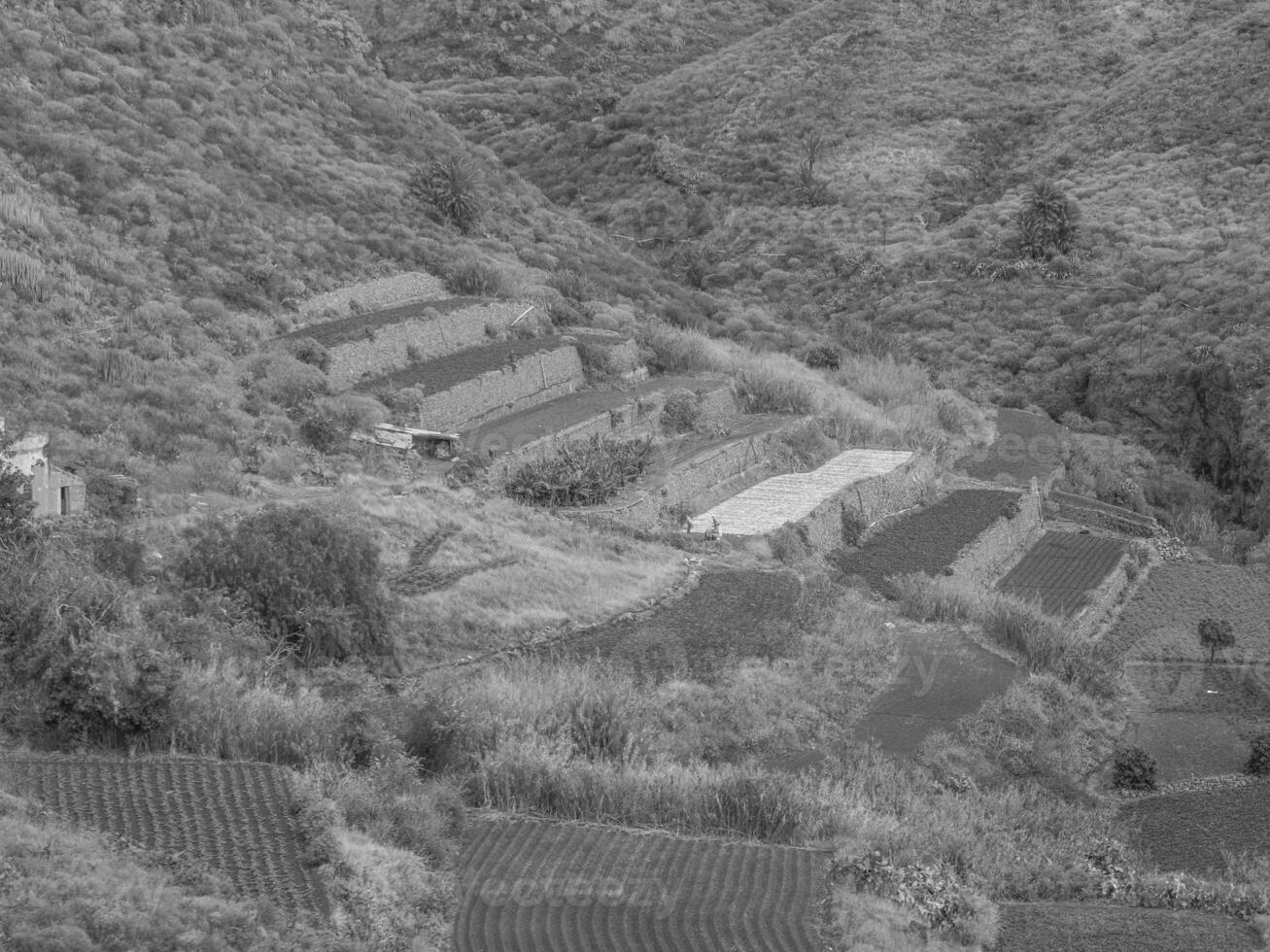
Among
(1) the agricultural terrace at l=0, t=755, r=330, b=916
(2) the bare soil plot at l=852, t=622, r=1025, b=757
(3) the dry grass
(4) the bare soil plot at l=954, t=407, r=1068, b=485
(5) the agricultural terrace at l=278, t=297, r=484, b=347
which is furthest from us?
(4) the bare soil plot at l=954, t=407, r=1068, b=485

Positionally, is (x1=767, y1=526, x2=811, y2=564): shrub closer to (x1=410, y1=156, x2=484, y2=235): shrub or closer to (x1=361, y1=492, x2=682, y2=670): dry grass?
(x1=361, y1=492, x2=682, y2=670): dry grass

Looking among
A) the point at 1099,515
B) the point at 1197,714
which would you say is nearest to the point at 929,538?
the point at 1197,714

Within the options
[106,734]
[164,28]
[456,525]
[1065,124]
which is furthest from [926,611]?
[1065,124]

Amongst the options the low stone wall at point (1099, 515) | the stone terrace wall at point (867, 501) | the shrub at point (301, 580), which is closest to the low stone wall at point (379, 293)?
the stone terrace wall at point (867, 501)

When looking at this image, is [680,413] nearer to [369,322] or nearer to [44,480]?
[369,322]

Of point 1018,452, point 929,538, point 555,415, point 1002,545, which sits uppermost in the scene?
point 555,415

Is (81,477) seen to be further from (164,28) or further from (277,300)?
(164,28)

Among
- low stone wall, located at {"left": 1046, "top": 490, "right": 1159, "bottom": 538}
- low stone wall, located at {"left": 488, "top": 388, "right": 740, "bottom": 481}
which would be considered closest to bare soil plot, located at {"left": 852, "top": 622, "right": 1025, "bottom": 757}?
low stone wall, located at {"left": 488, "top": 388, "right": 740, "bottom": 481}
